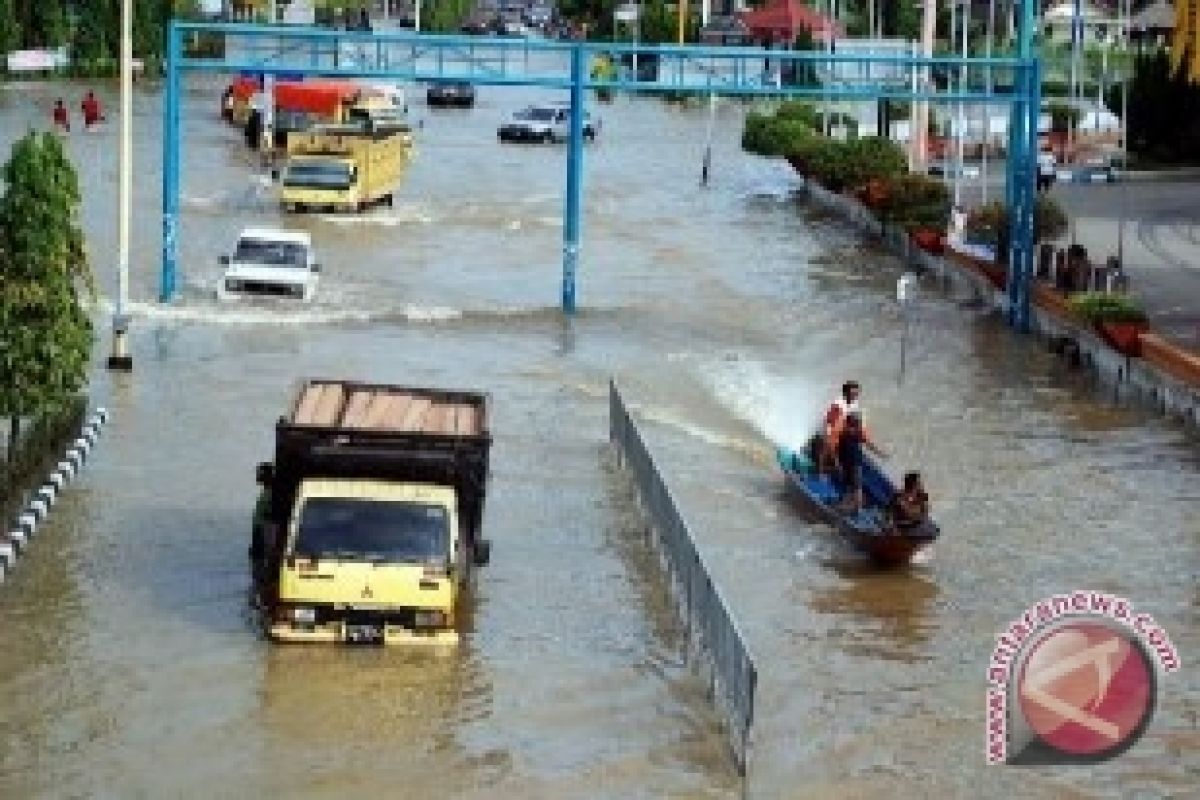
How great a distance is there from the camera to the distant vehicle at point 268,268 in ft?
125

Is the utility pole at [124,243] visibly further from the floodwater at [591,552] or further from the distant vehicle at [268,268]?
the distant vehicle at [268,268]

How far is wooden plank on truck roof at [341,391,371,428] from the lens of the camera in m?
20.3

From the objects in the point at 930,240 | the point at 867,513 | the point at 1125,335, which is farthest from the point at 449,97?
the point at 867,513

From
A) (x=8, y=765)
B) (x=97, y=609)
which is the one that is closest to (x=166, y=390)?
(x=97, y=609)

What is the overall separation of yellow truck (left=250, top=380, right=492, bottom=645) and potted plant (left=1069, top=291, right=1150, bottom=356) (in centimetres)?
1578

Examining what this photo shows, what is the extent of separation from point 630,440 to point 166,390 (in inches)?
293

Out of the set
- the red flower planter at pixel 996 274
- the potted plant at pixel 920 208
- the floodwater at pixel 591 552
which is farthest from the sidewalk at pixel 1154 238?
A: the potted plant at pixel 920 208

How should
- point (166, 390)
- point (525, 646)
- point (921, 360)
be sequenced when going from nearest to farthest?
point (525, 646)
point (166, 390)
point (921, 360)

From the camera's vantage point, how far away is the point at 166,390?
3036 cm

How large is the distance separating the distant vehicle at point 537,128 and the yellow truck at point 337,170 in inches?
781

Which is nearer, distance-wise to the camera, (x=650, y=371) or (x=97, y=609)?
(x=97, y=609)

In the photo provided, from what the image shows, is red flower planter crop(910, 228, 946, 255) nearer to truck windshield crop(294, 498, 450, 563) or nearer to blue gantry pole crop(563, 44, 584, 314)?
blue gantry pole crop(563, 44, 584, 314)

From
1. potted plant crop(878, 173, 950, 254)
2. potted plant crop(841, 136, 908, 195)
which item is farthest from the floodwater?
potted plant crop(841, 136, 908, 195)

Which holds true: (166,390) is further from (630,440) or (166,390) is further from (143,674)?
(143,674)
